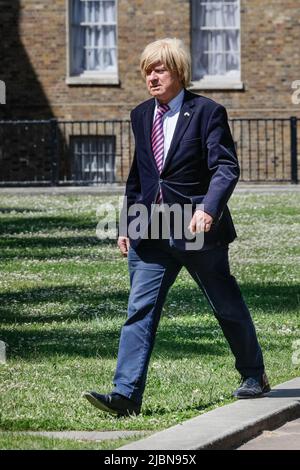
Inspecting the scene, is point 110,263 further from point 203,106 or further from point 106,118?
point 106,118

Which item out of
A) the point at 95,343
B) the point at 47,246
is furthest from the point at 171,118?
the point at 47,246

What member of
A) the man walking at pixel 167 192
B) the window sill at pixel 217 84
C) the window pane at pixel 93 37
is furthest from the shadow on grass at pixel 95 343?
the window pane at pixel 93 37

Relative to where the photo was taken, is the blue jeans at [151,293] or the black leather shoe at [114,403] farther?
the blue jeans at [151,293]

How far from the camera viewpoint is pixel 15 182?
102ft

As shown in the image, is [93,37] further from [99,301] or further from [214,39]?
[99,301]

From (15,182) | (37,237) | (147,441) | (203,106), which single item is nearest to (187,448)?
(147,441)

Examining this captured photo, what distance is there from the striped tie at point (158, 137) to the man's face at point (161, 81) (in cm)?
13

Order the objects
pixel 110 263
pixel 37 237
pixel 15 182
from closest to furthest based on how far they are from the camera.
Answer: pixel 110 263 → pixel 37 237 → pixel 15 182

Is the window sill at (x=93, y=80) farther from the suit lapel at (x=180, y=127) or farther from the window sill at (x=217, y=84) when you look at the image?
the suit lapel at (x=180, y=127)

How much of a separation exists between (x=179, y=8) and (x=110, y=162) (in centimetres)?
353

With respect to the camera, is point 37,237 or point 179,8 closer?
point 37,237

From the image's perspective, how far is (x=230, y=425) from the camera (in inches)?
312

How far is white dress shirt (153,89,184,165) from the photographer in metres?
8.63

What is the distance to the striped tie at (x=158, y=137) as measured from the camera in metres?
8.62
